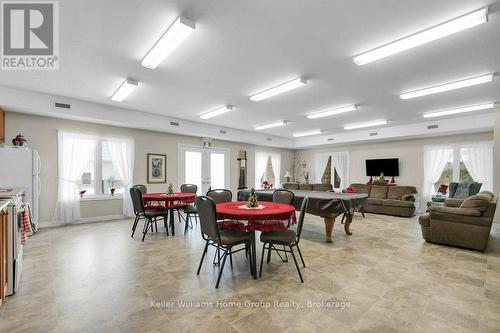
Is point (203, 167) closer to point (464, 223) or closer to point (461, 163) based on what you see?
point (464, 223)

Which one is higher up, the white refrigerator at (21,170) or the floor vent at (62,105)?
the floor vent at (62,105)

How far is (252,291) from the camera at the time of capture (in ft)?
7.97

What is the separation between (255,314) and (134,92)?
4344mm

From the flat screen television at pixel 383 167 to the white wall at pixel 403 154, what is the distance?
20 cm

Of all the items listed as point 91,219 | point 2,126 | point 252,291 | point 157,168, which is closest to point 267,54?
point 252,291

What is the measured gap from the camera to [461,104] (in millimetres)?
4973

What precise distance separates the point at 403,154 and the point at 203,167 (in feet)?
22.0

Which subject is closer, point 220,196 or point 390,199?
point 220,196

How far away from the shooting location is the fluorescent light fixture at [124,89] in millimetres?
3845

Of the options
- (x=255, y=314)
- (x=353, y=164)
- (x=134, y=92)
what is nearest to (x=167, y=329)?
(x=255, y=314)

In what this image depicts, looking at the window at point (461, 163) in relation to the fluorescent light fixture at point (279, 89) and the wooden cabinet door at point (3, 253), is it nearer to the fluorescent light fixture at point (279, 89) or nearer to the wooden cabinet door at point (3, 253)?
the fluorescent light fixture at point (279, 89)

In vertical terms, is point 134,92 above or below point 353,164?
above

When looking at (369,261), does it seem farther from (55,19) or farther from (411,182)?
(411,182)

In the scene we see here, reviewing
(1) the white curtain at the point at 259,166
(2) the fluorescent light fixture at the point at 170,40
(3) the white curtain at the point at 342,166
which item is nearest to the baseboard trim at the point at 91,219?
(2) the fluorescent light fixture at the point at 170,40
